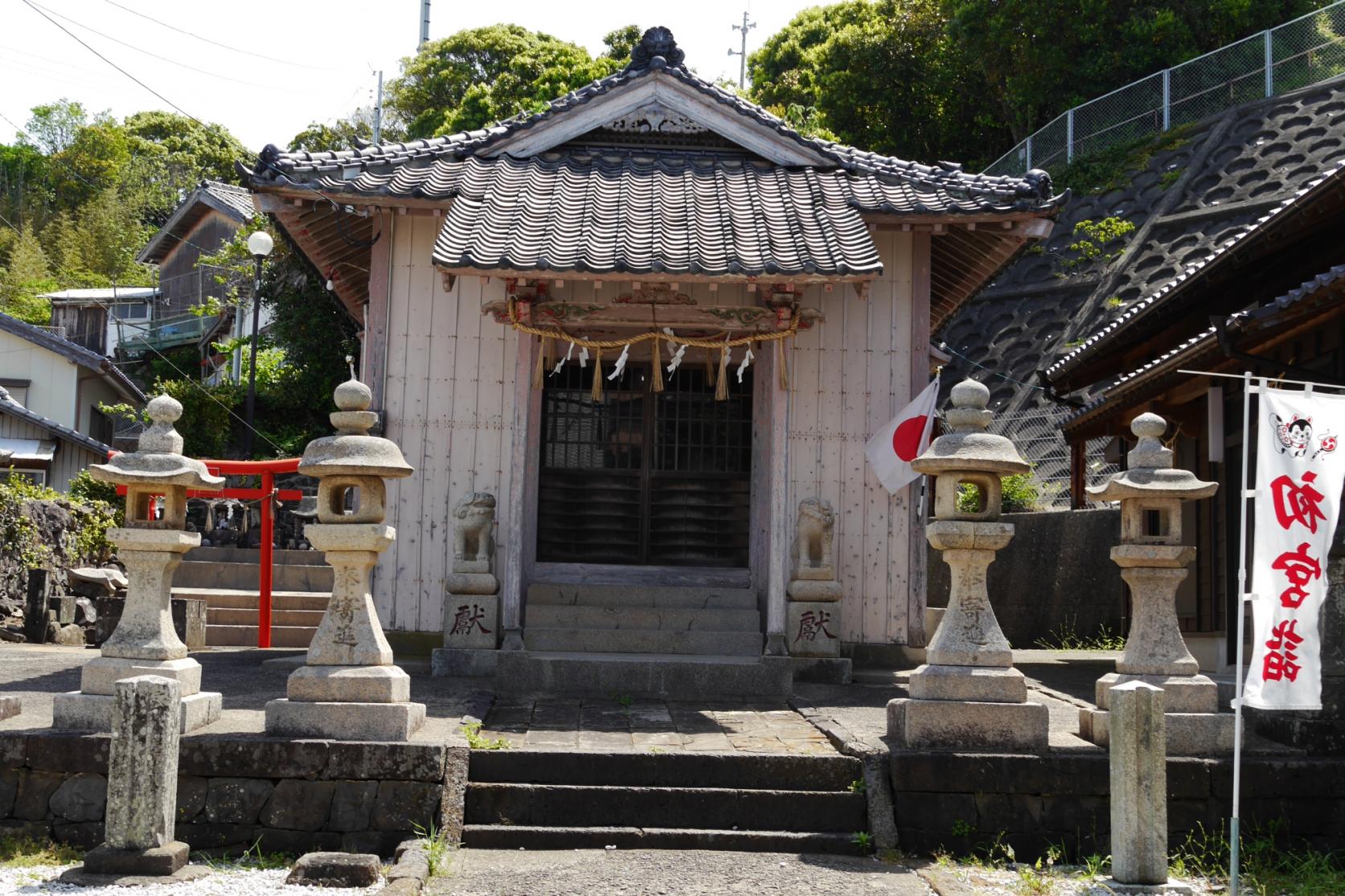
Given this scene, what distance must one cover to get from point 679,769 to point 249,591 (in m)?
12.0

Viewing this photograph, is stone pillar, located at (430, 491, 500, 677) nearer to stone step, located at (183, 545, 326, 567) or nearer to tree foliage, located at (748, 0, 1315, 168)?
stone step, located at (183, 545, 326, 567)

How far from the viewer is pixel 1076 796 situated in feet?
24.7

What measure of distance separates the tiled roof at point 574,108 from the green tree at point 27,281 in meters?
35.6

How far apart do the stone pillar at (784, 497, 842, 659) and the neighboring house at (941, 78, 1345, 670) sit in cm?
389

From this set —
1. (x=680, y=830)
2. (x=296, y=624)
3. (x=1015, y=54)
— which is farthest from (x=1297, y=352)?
(x=1015, y=54)

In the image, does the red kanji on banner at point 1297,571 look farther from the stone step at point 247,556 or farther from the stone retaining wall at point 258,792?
the stone step at point 247,556

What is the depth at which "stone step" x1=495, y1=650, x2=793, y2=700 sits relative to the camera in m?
10.8

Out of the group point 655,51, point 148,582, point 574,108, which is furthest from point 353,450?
point 655,51

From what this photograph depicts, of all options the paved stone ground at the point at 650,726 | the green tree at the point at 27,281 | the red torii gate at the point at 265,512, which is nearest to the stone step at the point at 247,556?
the red torii gate at the point at 265,512

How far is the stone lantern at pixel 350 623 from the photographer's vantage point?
7523mm

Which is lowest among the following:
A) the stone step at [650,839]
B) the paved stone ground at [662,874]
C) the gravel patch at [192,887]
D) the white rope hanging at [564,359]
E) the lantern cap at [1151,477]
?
the gravel patch at [192,887]

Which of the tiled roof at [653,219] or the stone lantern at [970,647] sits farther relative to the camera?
the tiled roof at [653,219]

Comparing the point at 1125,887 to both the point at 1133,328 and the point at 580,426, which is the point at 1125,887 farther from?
the point at 1133,328

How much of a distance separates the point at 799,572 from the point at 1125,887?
18.2ft
